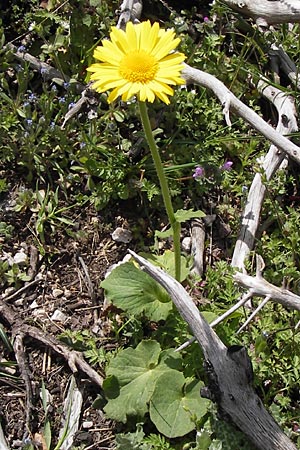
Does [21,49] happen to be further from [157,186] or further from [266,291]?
[266,291]

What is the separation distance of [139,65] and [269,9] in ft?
6.04

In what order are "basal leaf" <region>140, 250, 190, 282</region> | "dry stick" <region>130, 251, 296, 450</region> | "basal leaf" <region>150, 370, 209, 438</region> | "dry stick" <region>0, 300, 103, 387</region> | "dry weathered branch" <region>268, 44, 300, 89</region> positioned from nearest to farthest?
"dry stick" <region>130, 251, 296, 450</region>
"basal leaf" <region>150, 370, 209, 438</region>
"dry stick" <region>0, 300, 103, 387</region>
"basal leaf" <region>140, 250, 190, 282</region>
"dry weathered branch" <region>268, 44, 300, 89</region>

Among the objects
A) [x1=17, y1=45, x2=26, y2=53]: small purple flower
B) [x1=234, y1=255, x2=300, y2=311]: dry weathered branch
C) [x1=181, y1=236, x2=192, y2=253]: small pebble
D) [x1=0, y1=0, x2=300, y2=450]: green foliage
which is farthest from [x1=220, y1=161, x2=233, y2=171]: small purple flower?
[x1=17, y1=45, x2=26, y2=53]: small purple flower

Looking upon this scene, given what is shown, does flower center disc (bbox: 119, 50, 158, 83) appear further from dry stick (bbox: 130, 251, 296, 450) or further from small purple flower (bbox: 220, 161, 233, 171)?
small purple flower (bbox: 220, 161, 233, 171)

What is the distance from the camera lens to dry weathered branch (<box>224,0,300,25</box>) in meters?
3.94

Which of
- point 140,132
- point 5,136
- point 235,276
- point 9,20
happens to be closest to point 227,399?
point 235,276

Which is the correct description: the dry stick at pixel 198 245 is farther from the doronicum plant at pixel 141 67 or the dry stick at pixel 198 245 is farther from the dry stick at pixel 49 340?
the doronicum plant at pixel 141 67

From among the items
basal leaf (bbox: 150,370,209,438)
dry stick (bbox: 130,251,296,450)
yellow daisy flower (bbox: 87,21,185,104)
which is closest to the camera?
yellow daisy flower (bbox: 87,21,185,104)

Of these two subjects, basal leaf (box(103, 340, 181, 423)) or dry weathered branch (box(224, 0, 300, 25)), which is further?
dry weathered branch (box(224, 0, 300, 25))

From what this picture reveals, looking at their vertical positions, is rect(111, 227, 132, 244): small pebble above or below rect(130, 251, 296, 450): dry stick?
above

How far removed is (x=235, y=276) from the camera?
2.89 meters

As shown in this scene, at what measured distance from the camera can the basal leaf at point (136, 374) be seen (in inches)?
115

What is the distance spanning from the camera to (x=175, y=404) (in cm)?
289

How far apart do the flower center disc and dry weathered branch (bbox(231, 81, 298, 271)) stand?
944 mm
